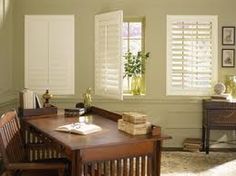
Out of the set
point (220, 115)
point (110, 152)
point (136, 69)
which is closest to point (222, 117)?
point (220, 115)

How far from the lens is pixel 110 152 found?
10.1ft

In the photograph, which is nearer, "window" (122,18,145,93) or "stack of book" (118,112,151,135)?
"stack of book" (118,112,151,135)

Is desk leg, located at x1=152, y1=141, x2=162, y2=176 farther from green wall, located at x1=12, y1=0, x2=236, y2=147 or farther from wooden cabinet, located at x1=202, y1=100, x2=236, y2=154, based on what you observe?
green wall, located at x1=12, y1=0, x2=236, y2=147

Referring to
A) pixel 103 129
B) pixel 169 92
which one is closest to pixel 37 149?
pixel 103 129

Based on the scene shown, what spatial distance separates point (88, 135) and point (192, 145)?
3.10 metres

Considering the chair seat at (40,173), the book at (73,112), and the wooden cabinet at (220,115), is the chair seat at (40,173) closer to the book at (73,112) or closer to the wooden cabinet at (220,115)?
the book at (73,112)

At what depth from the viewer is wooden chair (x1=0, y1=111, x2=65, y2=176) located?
2.97 meters

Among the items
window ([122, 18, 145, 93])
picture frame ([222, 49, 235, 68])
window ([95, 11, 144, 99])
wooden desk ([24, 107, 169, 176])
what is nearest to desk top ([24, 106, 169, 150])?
wooden desk ([24, 107, 169, 176])

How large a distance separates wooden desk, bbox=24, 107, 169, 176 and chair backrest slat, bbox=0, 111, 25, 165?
0.95 feet

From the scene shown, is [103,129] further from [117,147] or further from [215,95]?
[215,95]

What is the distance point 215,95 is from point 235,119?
46cm

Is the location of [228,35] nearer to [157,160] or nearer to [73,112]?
[73,112]

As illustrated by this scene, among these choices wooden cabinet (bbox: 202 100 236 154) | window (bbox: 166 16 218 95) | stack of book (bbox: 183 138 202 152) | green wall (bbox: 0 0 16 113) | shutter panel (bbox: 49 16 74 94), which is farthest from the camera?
shutter panel (bbox: 49 16 74 94)

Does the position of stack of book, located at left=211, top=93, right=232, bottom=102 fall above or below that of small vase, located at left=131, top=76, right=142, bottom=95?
below
